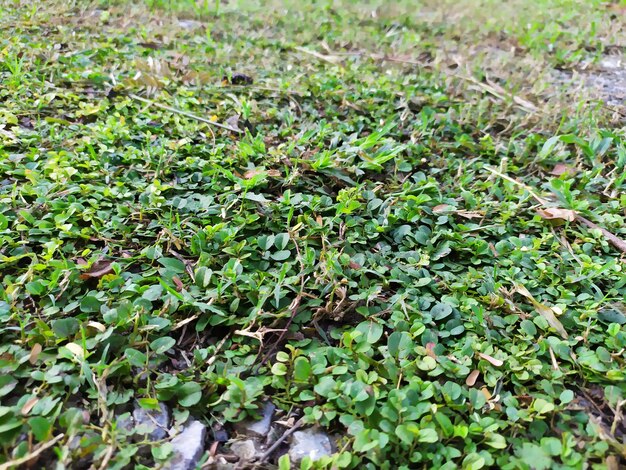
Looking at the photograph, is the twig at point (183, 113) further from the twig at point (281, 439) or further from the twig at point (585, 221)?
the twig at point (281, 439)

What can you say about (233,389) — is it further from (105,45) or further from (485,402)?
(105,45)

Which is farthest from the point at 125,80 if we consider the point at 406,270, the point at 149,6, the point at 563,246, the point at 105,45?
the point at 563,246

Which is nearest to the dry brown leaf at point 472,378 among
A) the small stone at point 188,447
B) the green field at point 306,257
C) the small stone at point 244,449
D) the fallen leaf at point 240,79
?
the green field at point 306,257

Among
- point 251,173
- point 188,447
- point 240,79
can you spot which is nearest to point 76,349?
point 188,447

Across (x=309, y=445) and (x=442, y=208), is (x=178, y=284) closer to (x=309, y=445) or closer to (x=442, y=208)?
(x=309, y=445)

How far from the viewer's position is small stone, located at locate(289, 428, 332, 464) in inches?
52.6

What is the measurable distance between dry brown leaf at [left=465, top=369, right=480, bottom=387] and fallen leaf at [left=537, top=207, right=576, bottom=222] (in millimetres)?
966

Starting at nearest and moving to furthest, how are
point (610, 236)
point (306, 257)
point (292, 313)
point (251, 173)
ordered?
point (292, 313)
point (306, 257)
point (610, 236)
point (251, 173)

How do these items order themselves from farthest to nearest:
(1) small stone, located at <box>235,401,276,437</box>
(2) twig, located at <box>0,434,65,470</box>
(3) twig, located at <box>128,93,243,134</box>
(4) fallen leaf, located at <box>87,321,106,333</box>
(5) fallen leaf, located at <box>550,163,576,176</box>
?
(3) twig, located at <box>128,93,243,134</box> < (5) fallen leaf, located at <box>550,163,576,176</box> < (4) fallen leaf, located at <box>87,321,106,333</box> < (1) small stone, located at <box>235,401,276,437</box> < (2) twig, located at <box>0,434,65,470</box>

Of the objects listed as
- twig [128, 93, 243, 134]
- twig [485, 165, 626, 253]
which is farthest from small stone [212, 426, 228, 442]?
twig [485, 165, 626, 253]

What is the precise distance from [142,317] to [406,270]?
3.11ft

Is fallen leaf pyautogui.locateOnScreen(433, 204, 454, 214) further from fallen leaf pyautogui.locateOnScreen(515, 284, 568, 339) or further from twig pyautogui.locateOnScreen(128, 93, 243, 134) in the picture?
twig pyautogui.locateOnScreen(128, 93, 243, 134)

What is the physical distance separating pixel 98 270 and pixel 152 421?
0.62m

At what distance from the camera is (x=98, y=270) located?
172 centimetres
